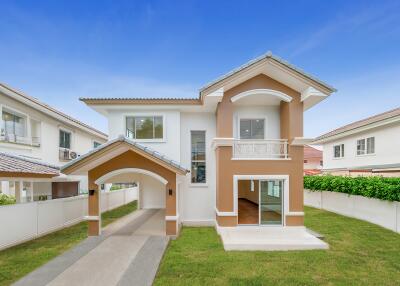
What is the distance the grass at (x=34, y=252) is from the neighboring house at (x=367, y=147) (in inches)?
838

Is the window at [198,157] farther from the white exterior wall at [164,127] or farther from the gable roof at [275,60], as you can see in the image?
the gable roof at [275,60]

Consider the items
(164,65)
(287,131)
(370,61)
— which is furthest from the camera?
(164,65)

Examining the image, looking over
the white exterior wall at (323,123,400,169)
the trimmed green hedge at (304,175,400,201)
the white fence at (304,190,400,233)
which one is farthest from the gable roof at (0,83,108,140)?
the white exterior wall at (323,123,400,169)

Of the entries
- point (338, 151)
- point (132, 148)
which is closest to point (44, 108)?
point (132, 148)

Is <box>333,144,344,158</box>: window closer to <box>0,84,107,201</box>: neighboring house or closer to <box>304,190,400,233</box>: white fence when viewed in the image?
<box>304,190,400,233</box>: white fence

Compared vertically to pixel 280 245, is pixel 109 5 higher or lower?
higher

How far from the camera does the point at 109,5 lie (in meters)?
17.1

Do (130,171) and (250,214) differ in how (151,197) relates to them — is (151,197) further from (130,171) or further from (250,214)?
(250,214)

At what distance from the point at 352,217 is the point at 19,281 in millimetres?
18054

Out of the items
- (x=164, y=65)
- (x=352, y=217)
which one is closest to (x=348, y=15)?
(x=352, y=217)

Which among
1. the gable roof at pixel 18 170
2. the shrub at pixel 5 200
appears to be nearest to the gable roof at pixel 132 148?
the gable roof at pixel 18 170

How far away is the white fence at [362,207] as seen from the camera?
1224 cm

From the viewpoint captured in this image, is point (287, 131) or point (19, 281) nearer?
point (19, 281)

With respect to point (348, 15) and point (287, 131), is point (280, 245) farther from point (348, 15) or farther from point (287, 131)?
point (348, 15)
